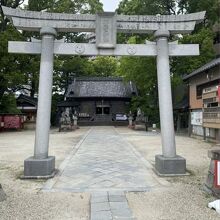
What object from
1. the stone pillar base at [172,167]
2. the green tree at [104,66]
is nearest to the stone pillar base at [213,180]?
the stone pillar base at [172,167]

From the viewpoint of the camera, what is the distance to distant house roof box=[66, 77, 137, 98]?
43438 millimetres

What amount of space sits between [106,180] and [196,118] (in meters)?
14.7

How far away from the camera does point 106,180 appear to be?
28.0 feet

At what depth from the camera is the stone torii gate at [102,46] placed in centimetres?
948

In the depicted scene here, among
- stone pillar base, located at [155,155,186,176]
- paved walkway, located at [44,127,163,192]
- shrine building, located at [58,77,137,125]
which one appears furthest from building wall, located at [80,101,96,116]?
stone pillar base, located at [155,155,186,176]

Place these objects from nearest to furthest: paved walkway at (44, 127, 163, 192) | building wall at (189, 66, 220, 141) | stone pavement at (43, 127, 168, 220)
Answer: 1. stone pavement at (43, 127, 168, 220)
2. paved walkway at (44, 127, 163, 192)
3. building wall at (189, 66, 220, 141)

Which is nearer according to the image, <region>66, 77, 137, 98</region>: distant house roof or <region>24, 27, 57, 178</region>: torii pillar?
<region>24, 27, 57, 178</region>: torii pillar

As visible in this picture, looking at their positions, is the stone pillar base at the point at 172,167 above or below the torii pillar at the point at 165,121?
below

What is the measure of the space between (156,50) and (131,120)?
27531 millimetres

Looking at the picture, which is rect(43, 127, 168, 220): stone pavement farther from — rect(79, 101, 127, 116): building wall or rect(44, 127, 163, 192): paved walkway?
rect(79, 101, 127, 116): building wall

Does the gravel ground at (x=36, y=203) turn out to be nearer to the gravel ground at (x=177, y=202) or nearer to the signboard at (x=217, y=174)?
the gravel ground at (x=177, y=202)

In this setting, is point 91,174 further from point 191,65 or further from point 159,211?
point 191,65

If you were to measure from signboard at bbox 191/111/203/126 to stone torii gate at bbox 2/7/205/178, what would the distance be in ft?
37.4

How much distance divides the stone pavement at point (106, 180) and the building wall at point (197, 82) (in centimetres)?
884
